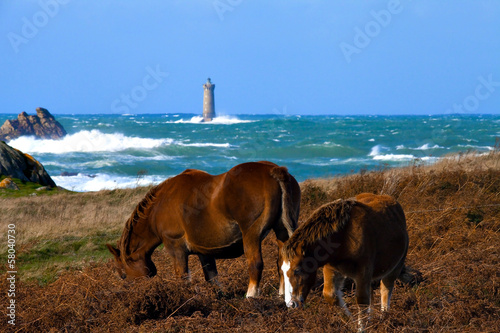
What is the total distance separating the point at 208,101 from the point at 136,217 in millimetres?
125114

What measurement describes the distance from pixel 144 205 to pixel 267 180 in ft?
5.80

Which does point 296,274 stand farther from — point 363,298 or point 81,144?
point 81,144

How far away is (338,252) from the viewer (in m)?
4.59

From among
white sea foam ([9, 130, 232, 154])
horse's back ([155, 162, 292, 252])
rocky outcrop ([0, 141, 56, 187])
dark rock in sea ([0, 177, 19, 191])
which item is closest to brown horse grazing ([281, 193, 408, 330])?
horse's back ([155, 162, 292, 252])

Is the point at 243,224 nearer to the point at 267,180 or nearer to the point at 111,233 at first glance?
the point at 267,180

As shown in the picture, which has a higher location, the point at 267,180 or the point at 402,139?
the point at 267,180

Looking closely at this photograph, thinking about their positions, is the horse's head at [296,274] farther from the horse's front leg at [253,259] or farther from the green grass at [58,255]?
the green grass at [58,255]

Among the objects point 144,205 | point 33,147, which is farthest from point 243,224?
point 33,147

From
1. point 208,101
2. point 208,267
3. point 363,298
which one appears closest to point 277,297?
point 363,298

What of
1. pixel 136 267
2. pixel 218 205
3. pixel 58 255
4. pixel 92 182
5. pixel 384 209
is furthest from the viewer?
pixel 92 182

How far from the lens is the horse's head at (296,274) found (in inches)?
177

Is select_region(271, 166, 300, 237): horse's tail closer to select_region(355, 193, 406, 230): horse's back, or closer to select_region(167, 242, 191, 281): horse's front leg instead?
select_region(355, 193, 406, 230): horse's back

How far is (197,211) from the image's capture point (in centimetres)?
611

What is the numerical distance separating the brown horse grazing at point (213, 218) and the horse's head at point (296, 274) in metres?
1.04
